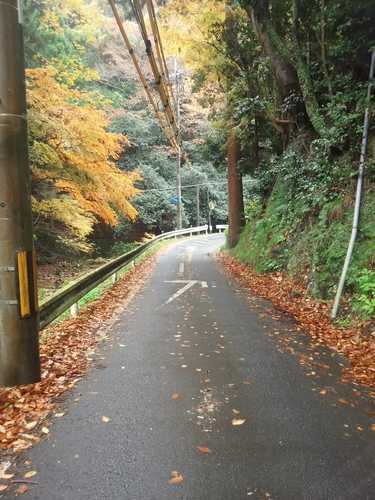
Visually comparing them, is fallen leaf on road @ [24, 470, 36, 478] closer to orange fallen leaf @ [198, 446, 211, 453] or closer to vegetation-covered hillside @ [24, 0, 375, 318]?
orange fallen leaf @ [198, 446, 211, 453]

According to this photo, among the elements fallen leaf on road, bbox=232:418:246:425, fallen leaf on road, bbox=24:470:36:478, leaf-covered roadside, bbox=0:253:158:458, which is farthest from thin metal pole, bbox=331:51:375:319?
fallen leaf on road, bbox=24:470:36:478

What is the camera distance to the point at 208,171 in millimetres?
40969

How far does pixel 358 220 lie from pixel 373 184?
933 millimetres

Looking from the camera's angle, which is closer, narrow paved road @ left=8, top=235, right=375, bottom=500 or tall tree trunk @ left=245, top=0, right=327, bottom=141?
narrow paved road @ left=8, top=235, right=375, bottom=500

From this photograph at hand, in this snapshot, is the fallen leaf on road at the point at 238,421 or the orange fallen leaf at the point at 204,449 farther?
the fallen leaf on road at the point at 238,421

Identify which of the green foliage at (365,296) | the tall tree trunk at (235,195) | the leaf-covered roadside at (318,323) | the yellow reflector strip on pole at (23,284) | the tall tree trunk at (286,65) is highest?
the tall tree trunk at (286,65)

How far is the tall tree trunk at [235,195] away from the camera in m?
16.9

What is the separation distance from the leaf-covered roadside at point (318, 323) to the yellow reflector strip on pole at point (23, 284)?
3.64 m

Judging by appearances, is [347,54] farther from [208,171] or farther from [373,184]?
[208,171]

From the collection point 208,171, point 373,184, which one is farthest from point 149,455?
point 208,171

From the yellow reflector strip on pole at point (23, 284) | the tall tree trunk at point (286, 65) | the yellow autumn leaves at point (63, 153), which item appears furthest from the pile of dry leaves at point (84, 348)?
the yellow autumn leaves at point (63, 153)

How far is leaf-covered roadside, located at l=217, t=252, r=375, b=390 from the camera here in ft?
14.2

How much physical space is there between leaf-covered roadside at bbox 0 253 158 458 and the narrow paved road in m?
0.17

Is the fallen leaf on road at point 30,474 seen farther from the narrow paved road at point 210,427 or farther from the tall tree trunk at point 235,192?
the tall tree trunk at point 235,192
